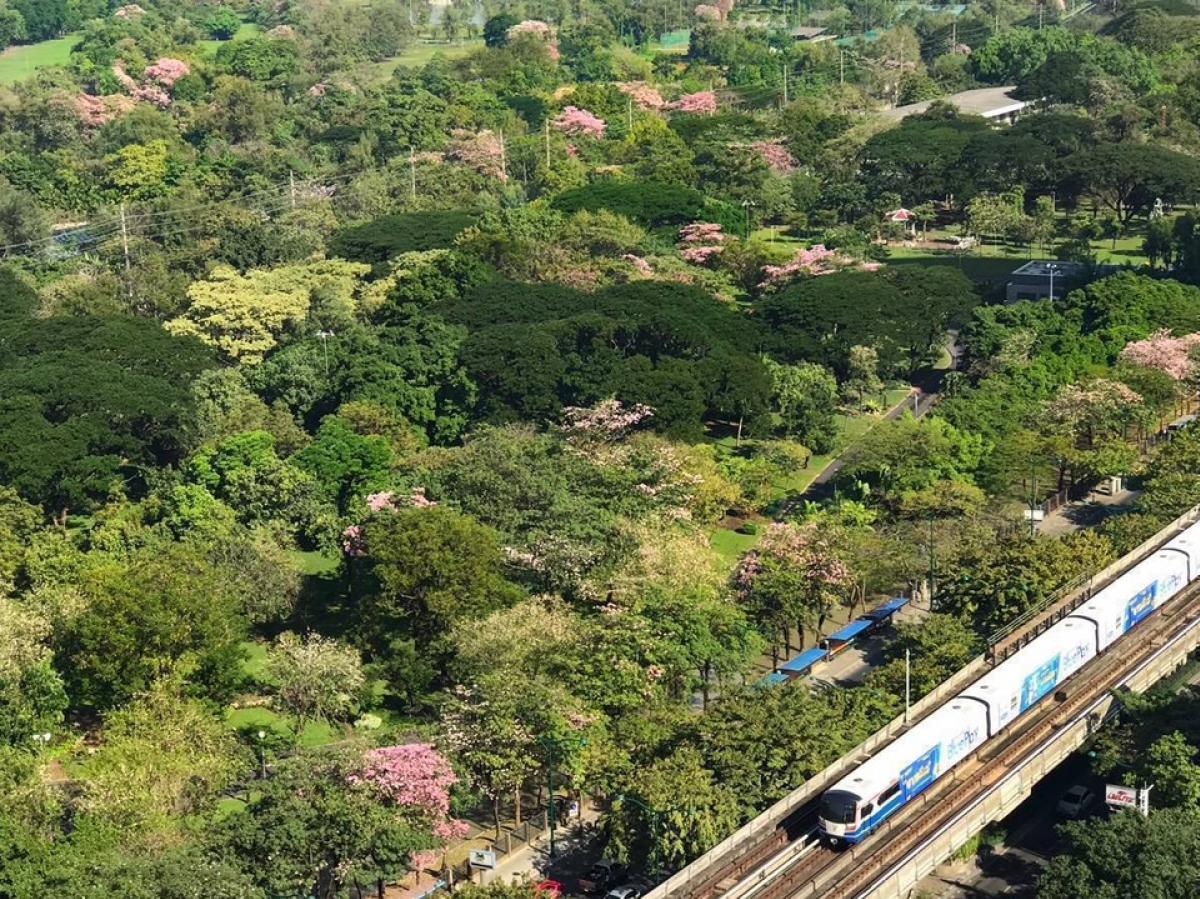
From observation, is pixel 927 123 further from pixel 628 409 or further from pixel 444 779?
pixel 444 779

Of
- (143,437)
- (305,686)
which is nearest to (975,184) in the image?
(143,437)

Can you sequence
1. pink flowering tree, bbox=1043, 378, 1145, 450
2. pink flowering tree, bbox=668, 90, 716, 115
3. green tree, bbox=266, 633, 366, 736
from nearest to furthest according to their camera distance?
green tree, bbox=266, 633, 366, 736
pink flowering tree, bbox=1043, 378, 1145, 450
pink flowering tree, bbox=668, 90, 716, 115

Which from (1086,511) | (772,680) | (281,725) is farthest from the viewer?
(1086,511)

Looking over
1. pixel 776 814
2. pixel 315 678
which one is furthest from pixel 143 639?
pixel 776 814

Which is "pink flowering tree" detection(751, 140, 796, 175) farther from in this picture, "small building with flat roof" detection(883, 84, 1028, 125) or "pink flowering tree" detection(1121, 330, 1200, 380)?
"pink flowering tree" detection(1121, 330, 1200, 380)

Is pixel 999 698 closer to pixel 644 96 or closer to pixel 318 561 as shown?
pixel 318 561

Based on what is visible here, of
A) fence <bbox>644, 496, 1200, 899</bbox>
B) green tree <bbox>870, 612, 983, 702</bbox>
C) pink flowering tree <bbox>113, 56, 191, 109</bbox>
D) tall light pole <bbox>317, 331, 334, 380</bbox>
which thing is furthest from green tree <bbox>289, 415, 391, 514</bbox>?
pink flowering tree <bbox>113, 56, 191, 109</bbox>

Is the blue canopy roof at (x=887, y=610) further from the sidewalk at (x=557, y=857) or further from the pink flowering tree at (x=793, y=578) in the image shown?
the sidewalk at (x=557, y=857)

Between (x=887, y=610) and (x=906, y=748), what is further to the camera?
(x=887, y=610)
